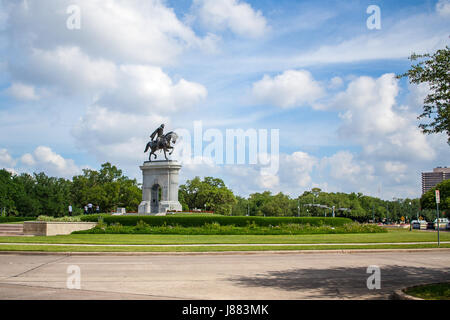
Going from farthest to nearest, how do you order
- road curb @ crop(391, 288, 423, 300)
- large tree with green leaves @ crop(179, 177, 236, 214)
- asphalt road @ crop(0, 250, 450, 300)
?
large tree with green leaves @ crop(179, 177, 236, 214) < asphalt road @ crop(0, 250, 450, 300) < road curb @ crop(391, 288, 423, 300)

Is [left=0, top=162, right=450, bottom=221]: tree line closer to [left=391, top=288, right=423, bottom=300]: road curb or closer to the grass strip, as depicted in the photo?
the grass strip

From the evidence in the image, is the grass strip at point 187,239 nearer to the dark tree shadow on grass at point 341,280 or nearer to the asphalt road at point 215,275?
the asphalt road at point 215,275

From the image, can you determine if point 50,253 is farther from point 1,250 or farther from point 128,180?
point 128,180

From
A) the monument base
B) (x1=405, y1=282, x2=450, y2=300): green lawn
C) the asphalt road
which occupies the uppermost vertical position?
the monument base

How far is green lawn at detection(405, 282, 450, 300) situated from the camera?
27.6 feet

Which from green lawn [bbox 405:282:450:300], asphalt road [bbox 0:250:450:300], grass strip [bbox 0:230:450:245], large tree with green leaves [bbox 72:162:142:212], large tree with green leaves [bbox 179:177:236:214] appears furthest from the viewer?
large tree with green leaves [bbox 179:177:236:214]

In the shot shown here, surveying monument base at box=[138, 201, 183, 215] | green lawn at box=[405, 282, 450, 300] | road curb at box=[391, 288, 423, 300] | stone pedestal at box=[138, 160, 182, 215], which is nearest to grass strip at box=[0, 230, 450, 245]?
green lawn at box=[405, 282, 450, 300]

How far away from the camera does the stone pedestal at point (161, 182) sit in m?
50.1

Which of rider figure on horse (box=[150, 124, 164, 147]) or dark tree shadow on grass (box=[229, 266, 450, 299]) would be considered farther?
rider figure on horse (box=[150, 124, 164, 147])

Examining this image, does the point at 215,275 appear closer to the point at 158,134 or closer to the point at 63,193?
the point at 158,134

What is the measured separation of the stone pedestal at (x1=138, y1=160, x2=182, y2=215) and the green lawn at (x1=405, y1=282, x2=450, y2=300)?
41.1 metres
